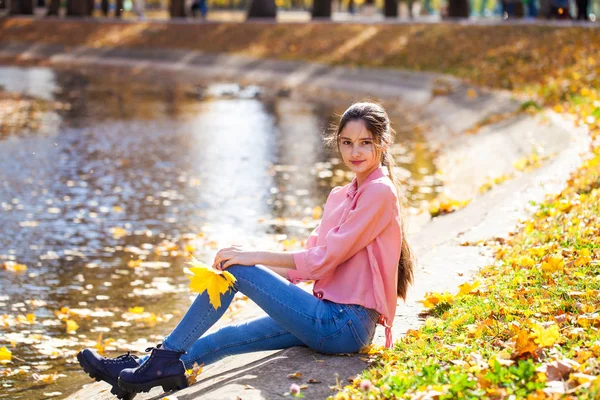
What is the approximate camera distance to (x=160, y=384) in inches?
190

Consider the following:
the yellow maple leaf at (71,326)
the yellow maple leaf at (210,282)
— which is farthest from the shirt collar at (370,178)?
the yellow maple leaf at (71,326)

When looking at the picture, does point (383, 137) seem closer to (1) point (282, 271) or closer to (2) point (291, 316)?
(1) point (282, 271)

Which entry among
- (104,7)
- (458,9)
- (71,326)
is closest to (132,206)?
(71,326)

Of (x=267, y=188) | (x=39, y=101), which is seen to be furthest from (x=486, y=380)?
(x=39, y=101)

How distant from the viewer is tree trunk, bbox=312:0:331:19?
3909 cm

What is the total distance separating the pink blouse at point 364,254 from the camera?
4871mm

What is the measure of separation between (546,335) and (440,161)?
1100 centimetres

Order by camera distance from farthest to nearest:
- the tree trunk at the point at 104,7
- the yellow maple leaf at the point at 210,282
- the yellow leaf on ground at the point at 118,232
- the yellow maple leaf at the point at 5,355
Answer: the tree trunk at the point at 104,7 < the yellow leaf on ground at the point at 118,232 < the yellow maple leaf at the point at 5,355 < the yellow maple leaf at the point at 210,282

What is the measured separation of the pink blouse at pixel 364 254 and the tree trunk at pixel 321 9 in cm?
3488

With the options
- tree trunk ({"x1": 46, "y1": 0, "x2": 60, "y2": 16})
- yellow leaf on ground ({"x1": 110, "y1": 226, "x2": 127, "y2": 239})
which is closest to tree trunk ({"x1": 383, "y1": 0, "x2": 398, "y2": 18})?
tree trunk ({"x1": 46, "y1": 0, "x2": 60, "y2": 16})

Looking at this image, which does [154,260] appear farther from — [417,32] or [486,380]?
[417,32]

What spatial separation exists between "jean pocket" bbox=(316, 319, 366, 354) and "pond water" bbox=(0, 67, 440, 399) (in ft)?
6.30

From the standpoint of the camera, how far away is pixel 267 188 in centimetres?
1292

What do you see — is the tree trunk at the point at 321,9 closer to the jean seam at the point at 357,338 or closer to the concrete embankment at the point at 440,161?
the concrete embankment at the point at 440,161
